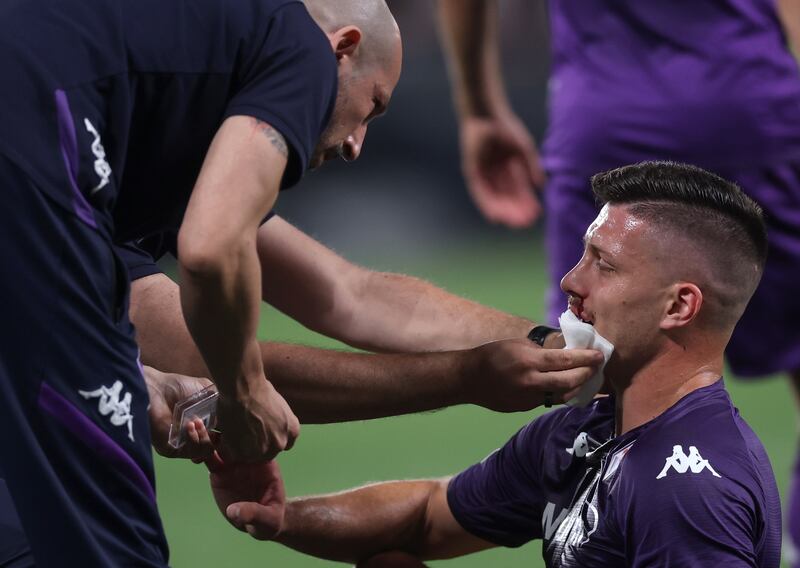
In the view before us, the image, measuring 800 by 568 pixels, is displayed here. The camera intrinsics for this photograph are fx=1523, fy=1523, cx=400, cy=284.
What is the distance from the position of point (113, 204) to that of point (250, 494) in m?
0.92

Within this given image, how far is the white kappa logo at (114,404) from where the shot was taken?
2898mm

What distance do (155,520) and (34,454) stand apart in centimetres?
34

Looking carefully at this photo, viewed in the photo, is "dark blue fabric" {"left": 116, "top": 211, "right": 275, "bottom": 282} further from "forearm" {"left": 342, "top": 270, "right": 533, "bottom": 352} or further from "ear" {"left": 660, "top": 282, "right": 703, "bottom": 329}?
"ear" {"left": 660, "top": 282, "right": 703, "bottom": 329}

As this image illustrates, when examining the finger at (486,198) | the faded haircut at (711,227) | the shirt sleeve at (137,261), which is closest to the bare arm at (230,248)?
the faded haircut at (711,227)

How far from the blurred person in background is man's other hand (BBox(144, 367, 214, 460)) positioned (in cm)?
205

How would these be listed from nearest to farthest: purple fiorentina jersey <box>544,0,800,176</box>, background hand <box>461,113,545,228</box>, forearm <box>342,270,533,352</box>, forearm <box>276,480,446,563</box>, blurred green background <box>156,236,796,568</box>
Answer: forearm <box>276,480,446,563</box>, forearm <box>342,270,533,352</box>, purple fiorentina jersey <box>544,0,800,176</box>, blurred green background <box>156,236,796,568</box>, background hand <box>461,113,545,228</box>

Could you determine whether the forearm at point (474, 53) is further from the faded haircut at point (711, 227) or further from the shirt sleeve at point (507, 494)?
the faded haircut at point (711, 227)

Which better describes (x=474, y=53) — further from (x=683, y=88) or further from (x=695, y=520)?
(x=695, y=520)

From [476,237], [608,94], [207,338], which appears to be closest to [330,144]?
[207,338]

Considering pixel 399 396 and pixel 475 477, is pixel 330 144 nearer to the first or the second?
pixel 399 396

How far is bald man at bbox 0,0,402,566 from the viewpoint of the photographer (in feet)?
9.23

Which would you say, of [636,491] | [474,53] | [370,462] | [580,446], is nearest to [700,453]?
[636,491]

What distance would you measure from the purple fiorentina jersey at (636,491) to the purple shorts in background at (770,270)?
1.56 metres

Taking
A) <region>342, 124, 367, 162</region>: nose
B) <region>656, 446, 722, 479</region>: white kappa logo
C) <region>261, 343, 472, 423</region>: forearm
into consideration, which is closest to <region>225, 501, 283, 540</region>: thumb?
<region>261, 343, 472, 423</region>: forearm
